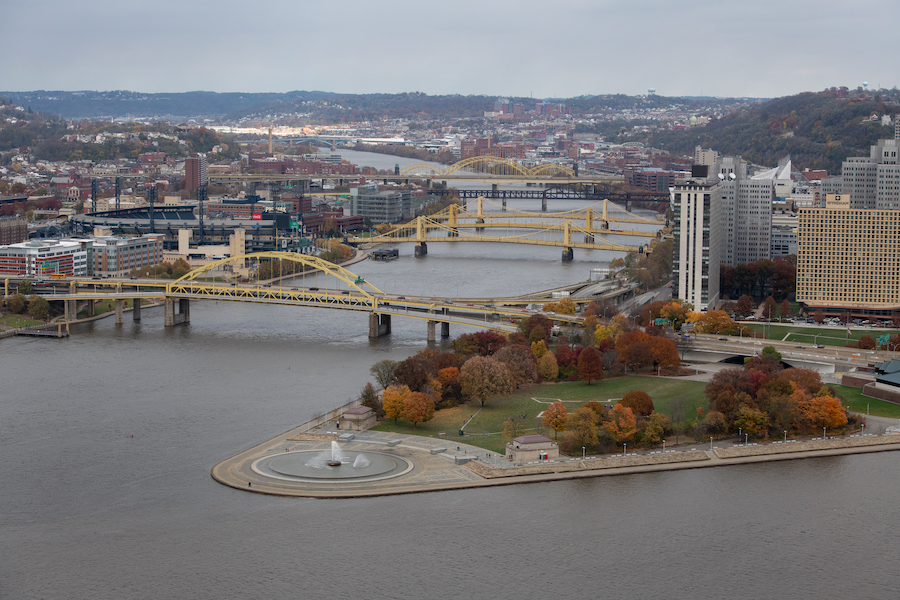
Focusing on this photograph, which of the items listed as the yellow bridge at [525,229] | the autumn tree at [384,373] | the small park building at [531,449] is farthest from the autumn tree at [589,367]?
the yellow bridge at [525,229]

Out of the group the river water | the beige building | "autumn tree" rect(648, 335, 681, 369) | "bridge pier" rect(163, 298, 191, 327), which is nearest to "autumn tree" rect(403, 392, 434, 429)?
the river water

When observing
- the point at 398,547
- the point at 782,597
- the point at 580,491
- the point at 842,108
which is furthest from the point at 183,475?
the point at 842,108

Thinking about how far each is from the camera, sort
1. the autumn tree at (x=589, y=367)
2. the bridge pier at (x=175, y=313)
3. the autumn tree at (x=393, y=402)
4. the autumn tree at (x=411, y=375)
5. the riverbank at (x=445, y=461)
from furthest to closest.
→ the bridge pier at (x=175, y=313)
the autumn tree at (x=589, y=367)
the autumn tree at (x=411, y=375)
the autumn tree at (x=393, y=402)
the riverbank at (x=445, y=461)

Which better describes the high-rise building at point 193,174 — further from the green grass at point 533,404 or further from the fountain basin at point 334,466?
the fountain basin at point 334,466

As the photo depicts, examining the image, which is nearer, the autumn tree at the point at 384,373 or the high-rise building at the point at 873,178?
the autumn tree at the point at 384,373

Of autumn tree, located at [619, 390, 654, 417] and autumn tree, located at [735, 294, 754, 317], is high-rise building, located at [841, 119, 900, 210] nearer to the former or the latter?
autumn tree, located at [735, 294, 754, 317]

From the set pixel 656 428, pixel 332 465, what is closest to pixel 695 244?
pixel 656 428

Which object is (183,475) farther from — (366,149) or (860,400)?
(366,149)
